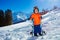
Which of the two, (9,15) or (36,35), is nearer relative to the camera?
(36,35)

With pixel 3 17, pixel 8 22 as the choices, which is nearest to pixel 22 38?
pixel 8 22

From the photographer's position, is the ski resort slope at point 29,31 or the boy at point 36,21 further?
the boy at point 36,21

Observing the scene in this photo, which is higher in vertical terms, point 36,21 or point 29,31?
point 36,21

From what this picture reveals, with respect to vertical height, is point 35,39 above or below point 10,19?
below

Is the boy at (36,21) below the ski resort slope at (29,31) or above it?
above

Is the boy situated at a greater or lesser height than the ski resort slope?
greater

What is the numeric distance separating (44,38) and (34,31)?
0.83 metres

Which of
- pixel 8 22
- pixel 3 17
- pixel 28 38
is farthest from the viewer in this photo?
pixel 3 17

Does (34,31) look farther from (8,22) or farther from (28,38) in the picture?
(8,22)

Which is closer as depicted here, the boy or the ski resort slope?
the ski resort slope

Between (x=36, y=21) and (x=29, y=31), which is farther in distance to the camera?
(x=29, y=31)

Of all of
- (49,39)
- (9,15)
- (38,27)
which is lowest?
(49,39)

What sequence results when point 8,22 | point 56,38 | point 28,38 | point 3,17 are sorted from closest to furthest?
1. point 56,38
2. point 28,38
3. point 8,22
4. point 3,17

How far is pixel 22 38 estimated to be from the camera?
349 inches
